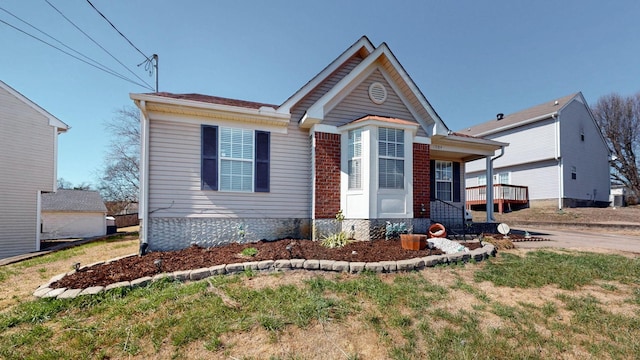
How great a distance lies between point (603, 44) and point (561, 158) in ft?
25.3

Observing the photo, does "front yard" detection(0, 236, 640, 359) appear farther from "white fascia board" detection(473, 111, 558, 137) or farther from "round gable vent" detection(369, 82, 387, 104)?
"white fascia board" detection(473, 111, 558, 137)

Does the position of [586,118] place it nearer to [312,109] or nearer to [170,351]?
[312,109]

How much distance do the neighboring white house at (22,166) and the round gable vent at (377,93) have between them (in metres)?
16.8

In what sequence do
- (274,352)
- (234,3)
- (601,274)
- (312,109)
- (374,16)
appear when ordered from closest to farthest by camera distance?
(274,352)
(601,274)
(312,109)
(234,3)
(374,16)

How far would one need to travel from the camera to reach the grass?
3191 mm

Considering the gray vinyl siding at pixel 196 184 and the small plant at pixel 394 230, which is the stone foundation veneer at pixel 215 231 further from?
the small plant at pixel 394 230

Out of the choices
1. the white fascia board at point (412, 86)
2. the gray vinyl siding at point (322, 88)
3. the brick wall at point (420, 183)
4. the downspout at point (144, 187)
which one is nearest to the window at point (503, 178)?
the white fascia board at point (412, 86)

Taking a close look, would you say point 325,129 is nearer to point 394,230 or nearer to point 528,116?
point 394,230

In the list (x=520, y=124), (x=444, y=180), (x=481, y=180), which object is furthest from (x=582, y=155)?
(x=444, y=180)

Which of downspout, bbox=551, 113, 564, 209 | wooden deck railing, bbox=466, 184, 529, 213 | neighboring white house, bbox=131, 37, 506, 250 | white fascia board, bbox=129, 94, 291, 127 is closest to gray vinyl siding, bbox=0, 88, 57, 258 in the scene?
neighboring white house, bbox=131, 37, 506, 250

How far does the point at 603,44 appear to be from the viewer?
545 inches

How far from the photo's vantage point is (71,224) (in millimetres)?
20656

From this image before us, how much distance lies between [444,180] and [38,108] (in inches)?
786

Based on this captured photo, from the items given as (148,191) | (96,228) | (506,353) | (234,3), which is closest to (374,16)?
(234,3)
